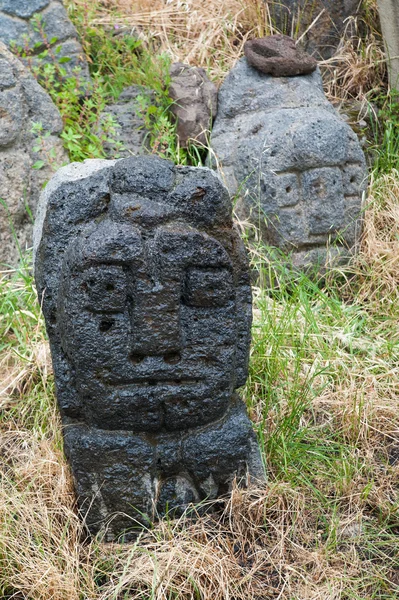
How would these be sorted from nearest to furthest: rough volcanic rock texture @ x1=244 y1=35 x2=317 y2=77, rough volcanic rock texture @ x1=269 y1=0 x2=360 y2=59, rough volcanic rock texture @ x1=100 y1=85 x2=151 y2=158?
rough volcanic rock texture @ x1=244 y1=35 x2=317 y2=77
rough volcanic rock texture @ x1=100 y1=85 x2=151 y2=158
rough volcanic rock texture @ x1=269 y1=0 x2=360 y2=59

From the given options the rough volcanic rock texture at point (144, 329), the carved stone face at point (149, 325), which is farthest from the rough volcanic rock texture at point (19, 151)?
the carved stone face at point (149, 325)

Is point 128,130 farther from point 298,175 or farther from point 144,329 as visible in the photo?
point 144,329

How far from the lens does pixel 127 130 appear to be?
3896 millimetres

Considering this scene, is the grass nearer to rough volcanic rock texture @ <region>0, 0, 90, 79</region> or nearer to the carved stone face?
the carved stone face

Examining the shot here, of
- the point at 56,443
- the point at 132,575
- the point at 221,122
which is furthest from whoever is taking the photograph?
the point at 221,122

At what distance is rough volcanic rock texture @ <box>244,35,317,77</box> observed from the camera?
12.1 feet

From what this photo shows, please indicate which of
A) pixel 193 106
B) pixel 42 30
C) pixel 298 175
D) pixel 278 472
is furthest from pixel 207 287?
pixel 42 30

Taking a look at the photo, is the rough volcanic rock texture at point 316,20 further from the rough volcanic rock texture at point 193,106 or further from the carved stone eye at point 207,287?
the carved stone eye at point 207,287

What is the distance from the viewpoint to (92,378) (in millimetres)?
1845

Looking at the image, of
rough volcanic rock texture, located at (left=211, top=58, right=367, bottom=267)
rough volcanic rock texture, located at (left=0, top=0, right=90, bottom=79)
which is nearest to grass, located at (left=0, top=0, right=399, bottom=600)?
rough volcanic rock texture, located at (left=211, top=58, right=367, bottom=267)

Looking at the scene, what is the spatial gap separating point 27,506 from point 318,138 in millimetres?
2153

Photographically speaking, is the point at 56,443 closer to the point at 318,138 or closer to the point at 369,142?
the point at 318,138

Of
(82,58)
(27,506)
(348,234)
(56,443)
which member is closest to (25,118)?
A: (82,58)

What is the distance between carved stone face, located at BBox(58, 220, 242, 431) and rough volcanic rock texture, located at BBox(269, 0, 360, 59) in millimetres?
2954
